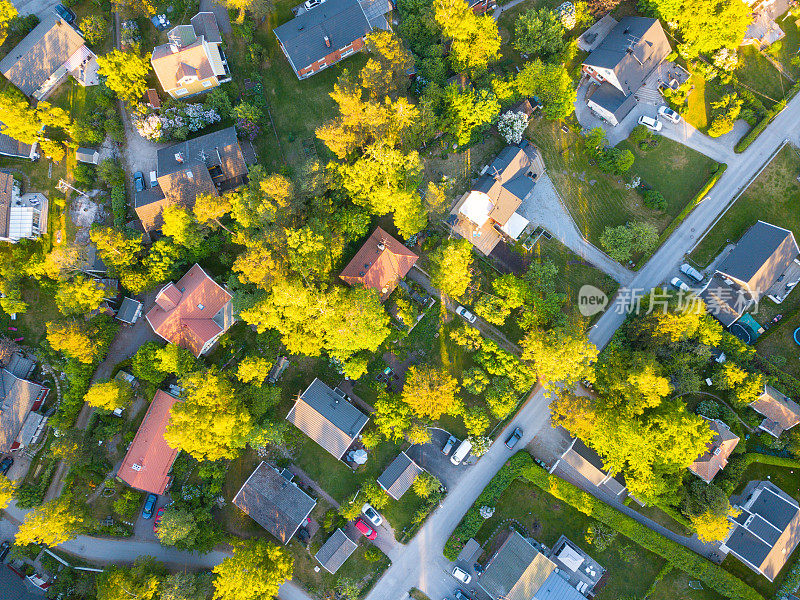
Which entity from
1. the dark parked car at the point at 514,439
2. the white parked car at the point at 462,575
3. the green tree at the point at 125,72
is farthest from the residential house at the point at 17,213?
the white parked car at the point at 462,575

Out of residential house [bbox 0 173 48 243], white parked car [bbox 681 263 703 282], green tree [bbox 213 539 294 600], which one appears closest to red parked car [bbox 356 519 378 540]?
green tree [bbox 213 539 294 600]

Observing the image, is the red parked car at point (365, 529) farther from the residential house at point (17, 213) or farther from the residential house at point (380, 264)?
the residential house at point (17, 213)

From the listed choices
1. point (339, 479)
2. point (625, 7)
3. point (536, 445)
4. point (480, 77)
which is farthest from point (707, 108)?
point (339, 479)

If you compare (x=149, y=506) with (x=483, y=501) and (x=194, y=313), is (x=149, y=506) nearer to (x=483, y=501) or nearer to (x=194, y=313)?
(x=194, y=313)

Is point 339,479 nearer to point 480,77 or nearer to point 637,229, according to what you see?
point 637,229

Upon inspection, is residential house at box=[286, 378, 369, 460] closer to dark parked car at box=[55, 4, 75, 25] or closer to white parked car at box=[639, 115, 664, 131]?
white parked car at box=[639, 115, 664, 131]

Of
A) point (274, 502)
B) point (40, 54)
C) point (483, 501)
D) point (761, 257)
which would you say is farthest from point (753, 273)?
point (40, 54)

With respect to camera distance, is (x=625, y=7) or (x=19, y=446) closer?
(x=19, y=446)
